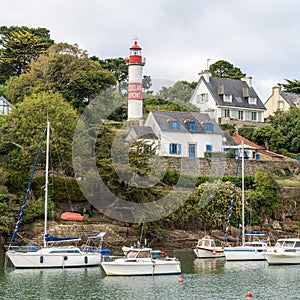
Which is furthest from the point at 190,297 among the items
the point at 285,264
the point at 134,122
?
the point at 134,122

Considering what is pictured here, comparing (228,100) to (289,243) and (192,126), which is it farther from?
(289,243)

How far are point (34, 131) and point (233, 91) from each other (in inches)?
1219

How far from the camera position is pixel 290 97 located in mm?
85938

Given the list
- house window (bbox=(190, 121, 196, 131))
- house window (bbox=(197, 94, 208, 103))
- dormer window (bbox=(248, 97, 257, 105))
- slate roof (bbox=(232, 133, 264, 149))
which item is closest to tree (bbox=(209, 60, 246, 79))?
dormer window (bbox=(248, 97, 257, 105))

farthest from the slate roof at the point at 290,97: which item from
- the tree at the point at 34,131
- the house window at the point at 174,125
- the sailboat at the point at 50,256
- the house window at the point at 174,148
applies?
the sailboat at the point at 50,256

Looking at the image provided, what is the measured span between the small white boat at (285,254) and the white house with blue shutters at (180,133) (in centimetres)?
1767

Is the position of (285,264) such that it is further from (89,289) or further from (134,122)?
(134,122)

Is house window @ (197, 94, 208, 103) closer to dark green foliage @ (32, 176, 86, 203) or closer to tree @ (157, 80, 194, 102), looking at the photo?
tree @ (157, 80, 194, 102)

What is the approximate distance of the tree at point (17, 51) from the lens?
69.8m

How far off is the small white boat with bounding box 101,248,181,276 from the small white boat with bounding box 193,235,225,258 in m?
9.01

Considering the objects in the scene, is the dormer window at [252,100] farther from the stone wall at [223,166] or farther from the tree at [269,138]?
the stone wall at [223,166]

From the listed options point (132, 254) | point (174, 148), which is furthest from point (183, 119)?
point (132, 254)

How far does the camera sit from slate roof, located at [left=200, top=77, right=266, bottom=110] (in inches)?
2884

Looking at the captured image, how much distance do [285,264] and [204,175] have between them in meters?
16.8
